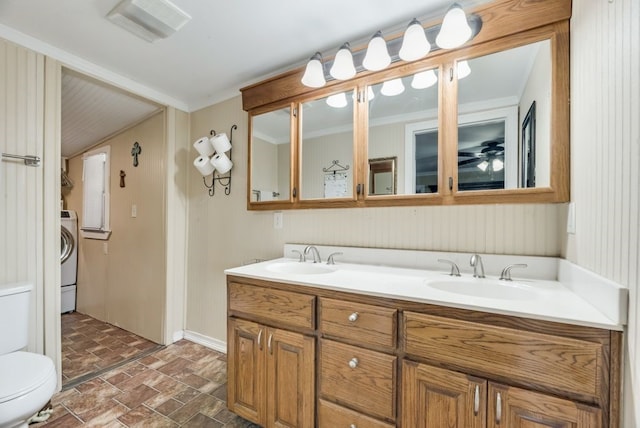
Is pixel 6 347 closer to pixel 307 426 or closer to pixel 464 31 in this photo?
pixel 307 426

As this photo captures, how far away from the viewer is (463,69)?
4.39ft

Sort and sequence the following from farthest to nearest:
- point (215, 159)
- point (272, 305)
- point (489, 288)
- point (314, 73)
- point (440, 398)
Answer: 1. point (215, 159)
2. point (314, 73)
3. point (272, 305)
4. point (489, 288)
5. point (440, 398)

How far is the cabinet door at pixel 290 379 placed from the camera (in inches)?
49.2

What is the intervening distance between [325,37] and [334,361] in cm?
178

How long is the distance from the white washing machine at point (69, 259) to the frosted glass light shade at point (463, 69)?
4324mm

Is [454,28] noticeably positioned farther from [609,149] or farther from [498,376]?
[498,376]

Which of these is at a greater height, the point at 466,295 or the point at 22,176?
the point at 22,176

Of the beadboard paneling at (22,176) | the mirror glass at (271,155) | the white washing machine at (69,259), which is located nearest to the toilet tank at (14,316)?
the beadboard paneling at (22,176)

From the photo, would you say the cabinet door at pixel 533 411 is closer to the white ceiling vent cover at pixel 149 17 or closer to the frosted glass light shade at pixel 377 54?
the frosted glass light shade at pixel 377 54

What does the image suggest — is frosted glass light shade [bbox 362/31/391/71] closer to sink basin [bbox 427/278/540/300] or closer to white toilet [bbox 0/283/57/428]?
sink basin [bbox 427/278/540/300]

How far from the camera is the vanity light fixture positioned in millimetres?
1216

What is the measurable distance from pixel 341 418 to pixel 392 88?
1.68m

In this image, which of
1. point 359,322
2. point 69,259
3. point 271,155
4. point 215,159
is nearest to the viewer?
point 359,322

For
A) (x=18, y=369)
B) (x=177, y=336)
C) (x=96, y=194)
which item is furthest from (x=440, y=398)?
(x=96, y=194)
